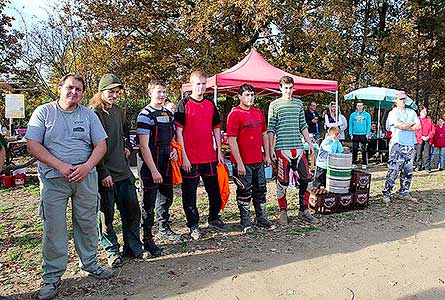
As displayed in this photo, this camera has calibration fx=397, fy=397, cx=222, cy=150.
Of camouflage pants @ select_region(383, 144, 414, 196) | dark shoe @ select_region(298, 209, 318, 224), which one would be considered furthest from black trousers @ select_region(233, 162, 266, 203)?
camouflage pants @ select_region(383, 144, 414, 196)

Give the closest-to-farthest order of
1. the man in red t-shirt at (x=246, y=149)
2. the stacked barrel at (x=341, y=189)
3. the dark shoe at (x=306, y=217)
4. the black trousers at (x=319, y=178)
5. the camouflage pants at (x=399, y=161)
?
1. the man in red t-shirt at (x=246, y=149)
2. the dark shoe at (x=306, y=217)
3. the stacked barrel at (x=341, y=189)
4. the camouflage pants at (x=399, y=161)
5. the black trousers at (x=319, y=178)

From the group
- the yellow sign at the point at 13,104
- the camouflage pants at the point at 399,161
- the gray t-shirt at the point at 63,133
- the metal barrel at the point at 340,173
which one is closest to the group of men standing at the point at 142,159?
the gray t-shirt at the point at 63,133

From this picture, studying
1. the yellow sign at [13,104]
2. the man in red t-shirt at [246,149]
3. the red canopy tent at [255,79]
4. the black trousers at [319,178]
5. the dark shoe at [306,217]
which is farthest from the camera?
the yellow sign at [13,104]

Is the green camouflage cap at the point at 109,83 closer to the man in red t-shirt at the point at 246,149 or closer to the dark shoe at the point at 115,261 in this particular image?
the man in red t-shirt at the point at 246,149

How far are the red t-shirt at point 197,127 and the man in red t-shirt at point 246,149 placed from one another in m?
0.25

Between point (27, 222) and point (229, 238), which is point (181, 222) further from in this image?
point (27, 222)

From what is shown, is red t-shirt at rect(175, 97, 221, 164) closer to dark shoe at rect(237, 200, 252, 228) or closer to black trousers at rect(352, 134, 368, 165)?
dark shoe at rect(237, 200, 252, 228)

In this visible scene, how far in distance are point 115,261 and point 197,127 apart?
5.32 feet

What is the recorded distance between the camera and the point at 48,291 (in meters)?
3.16

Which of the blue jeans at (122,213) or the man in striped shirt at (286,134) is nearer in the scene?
the blue jeans at (122,213)

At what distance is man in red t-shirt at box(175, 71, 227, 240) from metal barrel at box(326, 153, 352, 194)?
1966mm

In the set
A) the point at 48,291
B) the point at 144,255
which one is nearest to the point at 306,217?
the point at 144,255

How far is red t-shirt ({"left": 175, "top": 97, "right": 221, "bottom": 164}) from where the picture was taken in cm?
435

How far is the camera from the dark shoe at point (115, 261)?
147 inches
